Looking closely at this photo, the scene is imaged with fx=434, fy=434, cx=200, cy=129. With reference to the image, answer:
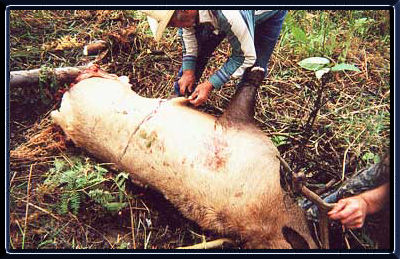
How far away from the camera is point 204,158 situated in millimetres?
2082

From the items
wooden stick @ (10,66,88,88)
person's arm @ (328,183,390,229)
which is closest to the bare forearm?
person's arm @ (328,183,390,229)

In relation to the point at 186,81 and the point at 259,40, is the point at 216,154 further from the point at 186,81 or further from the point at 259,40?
the point at 259,40

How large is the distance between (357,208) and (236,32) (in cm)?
102

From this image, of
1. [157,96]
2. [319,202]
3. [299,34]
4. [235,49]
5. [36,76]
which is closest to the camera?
[319,202]

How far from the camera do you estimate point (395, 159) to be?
2.17 meters

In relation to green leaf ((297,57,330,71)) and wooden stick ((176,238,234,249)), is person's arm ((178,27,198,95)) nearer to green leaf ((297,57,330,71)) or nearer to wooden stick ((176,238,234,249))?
green leaf ((297,57,330,71))

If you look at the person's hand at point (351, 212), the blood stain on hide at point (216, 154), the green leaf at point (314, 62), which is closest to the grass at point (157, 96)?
the person's hand at point (351, 212)

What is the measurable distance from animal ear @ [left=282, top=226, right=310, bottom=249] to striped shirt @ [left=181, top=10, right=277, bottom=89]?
2.79 feet

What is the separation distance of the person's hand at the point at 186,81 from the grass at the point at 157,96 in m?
0.16

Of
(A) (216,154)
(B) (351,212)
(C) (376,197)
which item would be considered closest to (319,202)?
(B) (351,212)

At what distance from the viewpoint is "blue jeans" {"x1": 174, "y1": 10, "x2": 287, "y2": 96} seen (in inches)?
97.7

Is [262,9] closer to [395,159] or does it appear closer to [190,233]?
[395,159]

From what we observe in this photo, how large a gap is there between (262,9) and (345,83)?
0.76 meters
